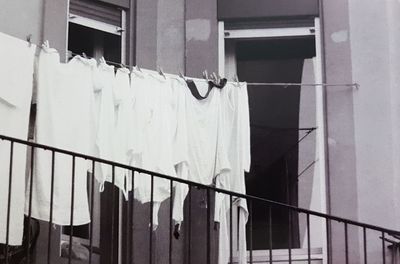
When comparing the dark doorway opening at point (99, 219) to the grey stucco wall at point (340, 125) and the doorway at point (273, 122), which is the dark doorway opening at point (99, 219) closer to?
the doorway at point (273, 122)

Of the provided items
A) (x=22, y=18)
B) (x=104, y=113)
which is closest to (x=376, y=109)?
(x=104, y=113)

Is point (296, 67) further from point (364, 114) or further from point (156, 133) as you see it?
point (156, 133)

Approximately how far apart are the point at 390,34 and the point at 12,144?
3.87 m

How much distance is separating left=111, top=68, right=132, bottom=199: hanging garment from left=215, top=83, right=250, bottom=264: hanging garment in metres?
0.83

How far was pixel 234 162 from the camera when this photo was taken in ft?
23.9

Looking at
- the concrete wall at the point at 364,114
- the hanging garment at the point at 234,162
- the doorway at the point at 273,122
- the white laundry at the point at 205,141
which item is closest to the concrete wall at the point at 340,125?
the concrete wall at the point at 364,114

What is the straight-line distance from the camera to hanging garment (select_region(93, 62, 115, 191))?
6773mm

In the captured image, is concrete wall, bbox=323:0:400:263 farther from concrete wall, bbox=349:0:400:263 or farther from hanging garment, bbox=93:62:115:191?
hanging garment, bbox=93:62:115:191

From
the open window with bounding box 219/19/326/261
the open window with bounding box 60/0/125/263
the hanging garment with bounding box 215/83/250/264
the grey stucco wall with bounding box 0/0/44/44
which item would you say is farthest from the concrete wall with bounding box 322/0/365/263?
the grey stucco wall with bounding box 0/0/44/44

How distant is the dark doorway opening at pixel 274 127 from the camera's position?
7.91m

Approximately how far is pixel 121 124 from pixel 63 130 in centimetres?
52

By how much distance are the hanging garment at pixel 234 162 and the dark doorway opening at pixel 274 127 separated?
2.02ft

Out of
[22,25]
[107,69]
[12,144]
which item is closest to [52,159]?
[12,144]

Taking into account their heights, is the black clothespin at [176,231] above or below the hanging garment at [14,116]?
below
